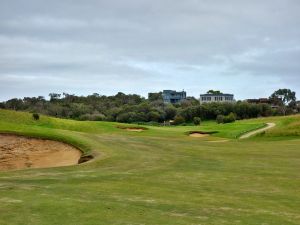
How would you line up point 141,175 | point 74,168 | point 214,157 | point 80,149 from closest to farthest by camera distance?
point 141,175, point 74,168, point 214,157, point 80,149

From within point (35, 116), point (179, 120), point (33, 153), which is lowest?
point (33, 153)

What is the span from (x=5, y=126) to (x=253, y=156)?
2100 centimetres

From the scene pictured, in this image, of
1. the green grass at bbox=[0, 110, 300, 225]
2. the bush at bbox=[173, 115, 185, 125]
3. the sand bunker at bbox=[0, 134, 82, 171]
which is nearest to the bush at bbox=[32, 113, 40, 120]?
the sand bunker at bbox=[0, 134, 82, 171]

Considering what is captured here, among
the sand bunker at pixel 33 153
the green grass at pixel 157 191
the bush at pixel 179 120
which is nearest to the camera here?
the green grass at pixel 157 191

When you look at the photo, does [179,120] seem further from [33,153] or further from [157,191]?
[157,191]

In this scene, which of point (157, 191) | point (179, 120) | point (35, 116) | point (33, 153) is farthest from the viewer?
point (179, 120)

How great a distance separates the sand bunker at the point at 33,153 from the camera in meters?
A: 31.1

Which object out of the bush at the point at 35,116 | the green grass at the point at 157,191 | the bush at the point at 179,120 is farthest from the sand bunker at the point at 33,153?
the bush at the point at 179,120

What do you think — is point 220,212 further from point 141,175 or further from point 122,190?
point 141,175

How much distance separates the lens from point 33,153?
33250 millimetres

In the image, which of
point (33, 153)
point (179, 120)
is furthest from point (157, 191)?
point (179, 120)

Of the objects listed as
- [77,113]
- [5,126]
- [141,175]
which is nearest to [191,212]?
[141,175]

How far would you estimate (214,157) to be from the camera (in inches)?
1165

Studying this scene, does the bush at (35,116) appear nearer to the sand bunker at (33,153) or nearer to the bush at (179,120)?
the sand bunker at (33,153)
